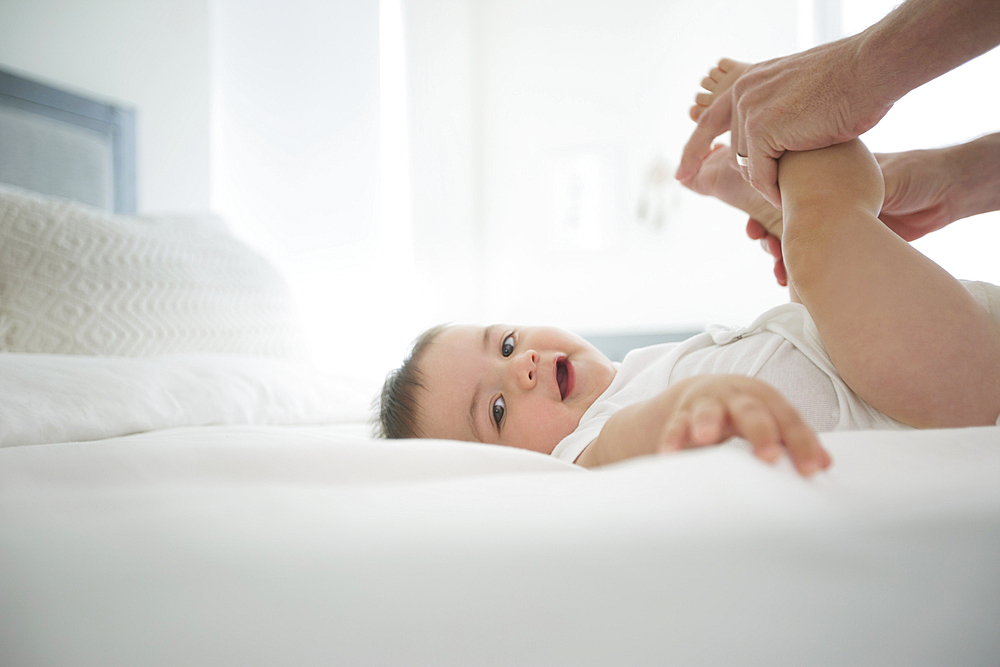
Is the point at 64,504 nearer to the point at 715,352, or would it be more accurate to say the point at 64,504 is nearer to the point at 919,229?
the point at 715,352

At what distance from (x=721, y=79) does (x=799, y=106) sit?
0.95 feet

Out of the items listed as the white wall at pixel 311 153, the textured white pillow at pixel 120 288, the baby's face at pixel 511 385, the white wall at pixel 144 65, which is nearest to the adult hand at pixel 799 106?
the baby's face at pixel 511 385

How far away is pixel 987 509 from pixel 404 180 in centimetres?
372

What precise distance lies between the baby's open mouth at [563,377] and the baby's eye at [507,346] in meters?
0.09

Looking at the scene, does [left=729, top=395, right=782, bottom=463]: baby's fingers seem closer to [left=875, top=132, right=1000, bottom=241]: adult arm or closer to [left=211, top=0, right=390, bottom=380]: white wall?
[left=875, top=132, right=1000, bottom=241]: adult arm

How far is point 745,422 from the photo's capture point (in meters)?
0.36

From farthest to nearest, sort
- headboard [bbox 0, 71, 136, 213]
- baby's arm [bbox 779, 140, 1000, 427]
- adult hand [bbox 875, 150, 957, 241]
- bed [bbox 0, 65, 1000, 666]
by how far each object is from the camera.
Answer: headboard [bbox 0, 71, 136, 213], adult hand [bbox 875, 150, 957, 241], baby's arm [bbox 779, 140, 1000, 427], bed [bbox 0, 65, 1000, 666]

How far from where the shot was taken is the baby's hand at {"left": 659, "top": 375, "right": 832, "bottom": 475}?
33 cm

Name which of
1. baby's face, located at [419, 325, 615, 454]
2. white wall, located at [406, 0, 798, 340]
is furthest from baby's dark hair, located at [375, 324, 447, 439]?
white wall, located at [406, 0, 798, 340]

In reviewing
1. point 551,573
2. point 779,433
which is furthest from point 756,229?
point 551,573

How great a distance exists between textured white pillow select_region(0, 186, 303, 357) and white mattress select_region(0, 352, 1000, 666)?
977 millimetres

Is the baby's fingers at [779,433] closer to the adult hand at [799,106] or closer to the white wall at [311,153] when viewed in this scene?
the adult hand at [799,106]

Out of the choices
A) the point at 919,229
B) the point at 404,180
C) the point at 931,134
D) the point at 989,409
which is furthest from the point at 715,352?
the point at 404,180

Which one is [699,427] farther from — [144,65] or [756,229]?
[144,65]
